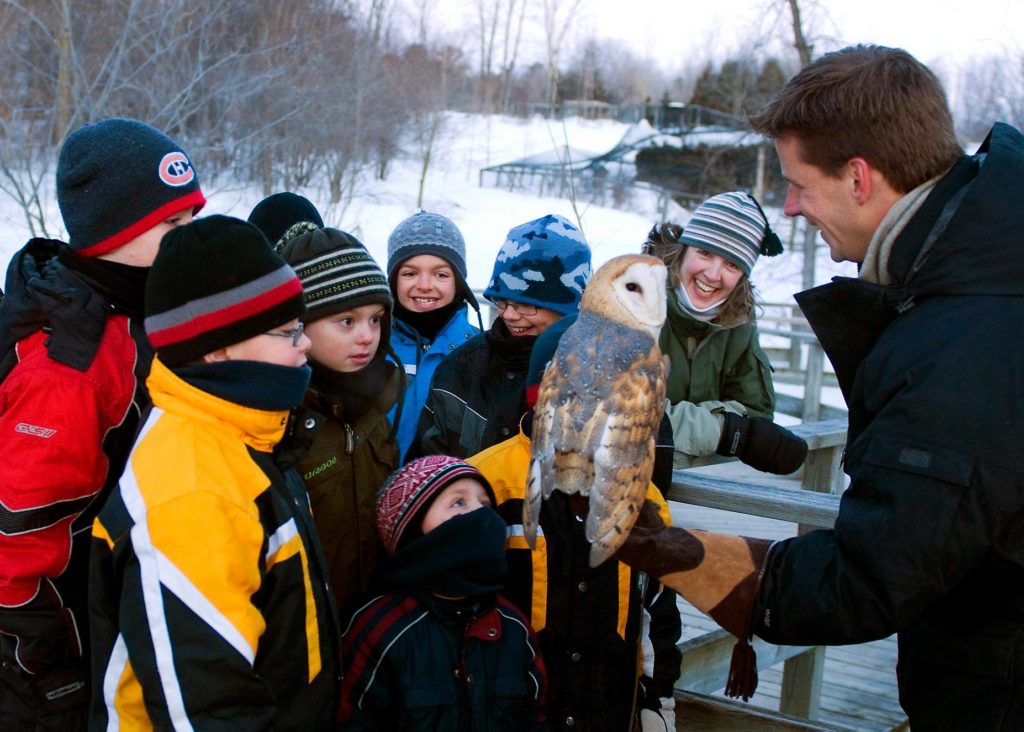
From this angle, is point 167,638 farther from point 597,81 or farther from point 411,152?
point 597,81

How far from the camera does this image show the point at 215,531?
4.67 ft

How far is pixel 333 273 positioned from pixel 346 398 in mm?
341

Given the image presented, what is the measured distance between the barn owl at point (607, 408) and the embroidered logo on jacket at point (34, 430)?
3.26 feet

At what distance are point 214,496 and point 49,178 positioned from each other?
12960mm

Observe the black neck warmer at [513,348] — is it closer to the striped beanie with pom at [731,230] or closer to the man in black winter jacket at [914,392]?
the striped beanie with pom at [731,230]

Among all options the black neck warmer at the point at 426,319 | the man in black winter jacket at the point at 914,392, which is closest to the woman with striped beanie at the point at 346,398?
the black neck warmer at the point at 426,319

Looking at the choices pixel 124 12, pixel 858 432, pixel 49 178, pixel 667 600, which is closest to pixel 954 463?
pixel 858 432

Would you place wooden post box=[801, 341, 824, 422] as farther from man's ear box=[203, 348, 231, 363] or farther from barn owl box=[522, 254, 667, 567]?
man's ear box=[203, 348, 231, 363]

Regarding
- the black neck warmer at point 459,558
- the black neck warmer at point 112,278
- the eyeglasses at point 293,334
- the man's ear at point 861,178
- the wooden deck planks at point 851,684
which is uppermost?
the man's ear at point 861,178

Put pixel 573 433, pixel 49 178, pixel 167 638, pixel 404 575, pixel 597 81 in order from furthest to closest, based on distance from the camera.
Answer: pixel 597 81
pixel 49 178
pixel 404 575
pixel 573 433
pixel 167 638

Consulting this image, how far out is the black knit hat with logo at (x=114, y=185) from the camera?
1944 millimetres

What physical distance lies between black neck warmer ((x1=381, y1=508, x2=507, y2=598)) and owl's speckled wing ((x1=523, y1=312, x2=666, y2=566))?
174 millimetres

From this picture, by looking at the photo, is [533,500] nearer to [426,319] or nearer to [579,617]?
[579,617]

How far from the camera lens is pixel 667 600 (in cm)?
214
